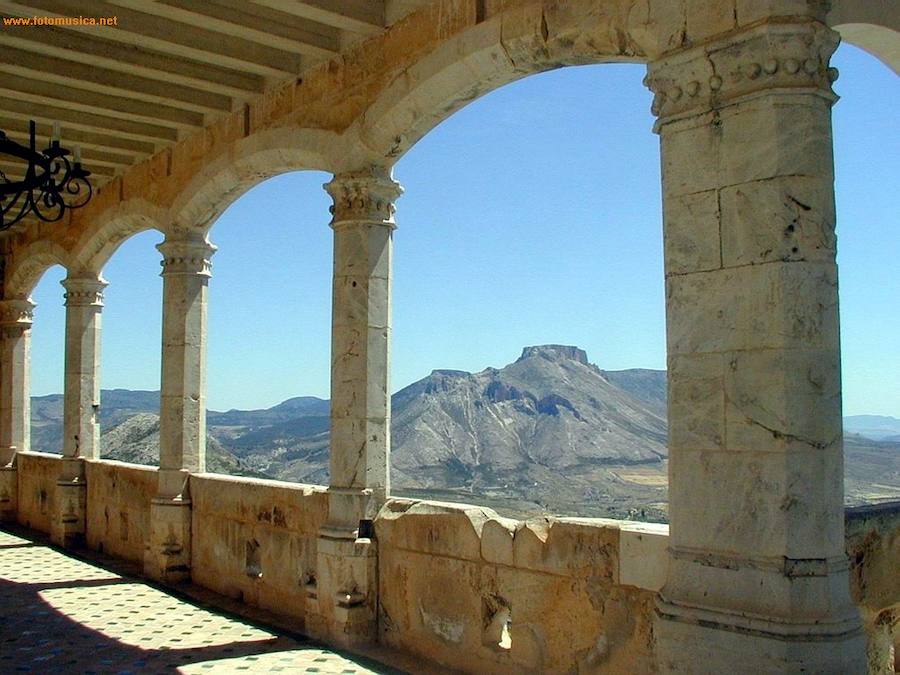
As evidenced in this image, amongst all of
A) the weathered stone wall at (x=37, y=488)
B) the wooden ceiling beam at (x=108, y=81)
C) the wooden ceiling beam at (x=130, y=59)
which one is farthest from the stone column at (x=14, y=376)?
the wooden ceiling beam at (x=130, y=59)

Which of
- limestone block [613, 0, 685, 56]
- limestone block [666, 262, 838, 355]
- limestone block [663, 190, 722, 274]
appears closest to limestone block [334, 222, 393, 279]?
limestone block [613, 0, 685, 56]

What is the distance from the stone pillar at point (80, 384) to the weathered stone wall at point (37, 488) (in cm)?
46

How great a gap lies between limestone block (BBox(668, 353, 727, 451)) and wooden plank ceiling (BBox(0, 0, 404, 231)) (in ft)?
10.5

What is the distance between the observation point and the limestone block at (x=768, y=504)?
313cm

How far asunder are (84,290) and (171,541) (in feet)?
12.8

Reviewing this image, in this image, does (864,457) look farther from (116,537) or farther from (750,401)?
(750,401)

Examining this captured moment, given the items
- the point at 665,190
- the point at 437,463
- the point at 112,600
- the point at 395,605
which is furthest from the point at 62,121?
the point at 437,463

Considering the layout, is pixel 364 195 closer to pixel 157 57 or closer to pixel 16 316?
pixel 157 57

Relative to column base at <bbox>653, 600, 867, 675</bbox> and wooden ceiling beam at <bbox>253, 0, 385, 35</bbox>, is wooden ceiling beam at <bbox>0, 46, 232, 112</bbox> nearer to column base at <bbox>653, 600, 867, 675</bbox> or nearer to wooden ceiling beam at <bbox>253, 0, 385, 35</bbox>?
wooden ceiling beam at <bbox>253, 0, 385, 35</bbox>

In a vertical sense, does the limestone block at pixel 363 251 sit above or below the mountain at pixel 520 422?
above

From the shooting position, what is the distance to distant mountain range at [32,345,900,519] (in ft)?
81.8

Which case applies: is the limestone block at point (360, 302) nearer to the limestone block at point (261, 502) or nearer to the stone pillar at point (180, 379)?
the limestone block at point (261, 502)

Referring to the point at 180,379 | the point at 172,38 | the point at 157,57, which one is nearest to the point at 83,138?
the point at 157,57

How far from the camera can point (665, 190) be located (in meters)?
3.57
